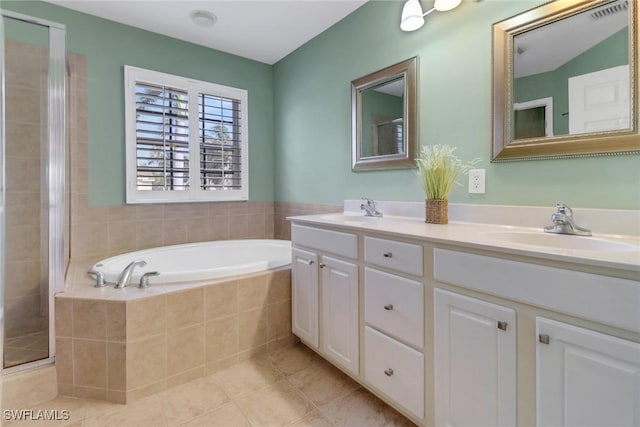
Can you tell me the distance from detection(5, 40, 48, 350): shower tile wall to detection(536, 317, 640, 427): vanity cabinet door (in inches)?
106

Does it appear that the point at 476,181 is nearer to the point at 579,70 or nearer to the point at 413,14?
the point at 579,70

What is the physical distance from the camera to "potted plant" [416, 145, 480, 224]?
159 cm

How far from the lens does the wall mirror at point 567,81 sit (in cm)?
117

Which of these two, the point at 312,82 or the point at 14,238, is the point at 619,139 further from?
the point at 14,238

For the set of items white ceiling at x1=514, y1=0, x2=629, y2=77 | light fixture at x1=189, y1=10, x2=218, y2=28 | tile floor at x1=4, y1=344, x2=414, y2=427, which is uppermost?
light fixture at x1=189, y1=10, x2=218, y2=28

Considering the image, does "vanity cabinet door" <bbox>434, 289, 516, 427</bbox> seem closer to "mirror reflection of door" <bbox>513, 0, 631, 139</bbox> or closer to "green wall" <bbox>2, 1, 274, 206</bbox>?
"mirror reflection of door" <bbox>513, 0, 631, 139</bbox>

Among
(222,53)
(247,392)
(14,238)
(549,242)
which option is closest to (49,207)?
(14,238)

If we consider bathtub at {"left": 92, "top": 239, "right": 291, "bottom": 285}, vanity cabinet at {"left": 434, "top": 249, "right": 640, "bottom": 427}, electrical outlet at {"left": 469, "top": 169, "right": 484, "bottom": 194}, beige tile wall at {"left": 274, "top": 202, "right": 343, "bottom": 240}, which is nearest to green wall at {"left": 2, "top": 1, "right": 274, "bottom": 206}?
bathtub at {"left": 92, "top": 239, "right": 291, "bottom": 285}

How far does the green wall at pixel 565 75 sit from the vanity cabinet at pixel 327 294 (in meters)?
1.02

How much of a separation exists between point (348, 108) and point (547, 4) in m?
1.29

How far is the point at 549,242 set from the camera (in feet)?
4.07

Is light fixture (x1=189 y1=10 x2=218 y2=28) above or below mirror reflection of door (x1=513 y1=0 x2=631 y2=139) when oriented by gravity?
above

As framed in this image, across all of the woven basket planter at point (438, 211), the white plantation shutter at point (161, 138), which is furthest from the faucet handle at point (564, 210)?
the white plantation shutter at point (161, 138)

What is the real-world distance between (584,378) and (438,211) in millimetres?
895
